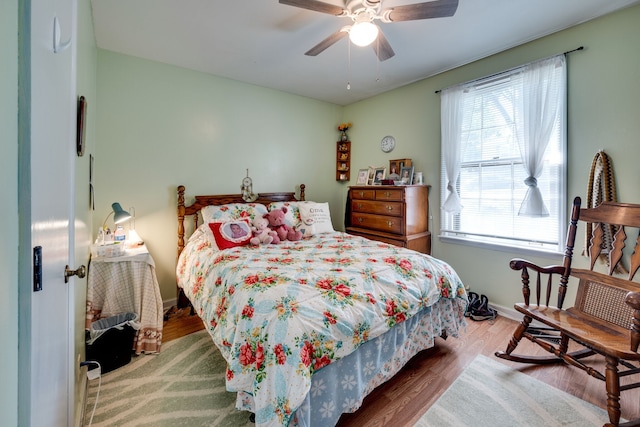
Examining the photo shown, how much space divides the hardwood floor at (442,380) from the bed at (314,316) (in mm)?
128

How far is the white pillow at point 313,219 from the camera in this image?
3176mm

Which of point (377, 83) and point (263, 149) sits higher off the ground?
point (377, 83)

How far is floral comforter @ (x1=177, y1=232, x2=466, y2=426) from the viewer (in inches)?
49.4

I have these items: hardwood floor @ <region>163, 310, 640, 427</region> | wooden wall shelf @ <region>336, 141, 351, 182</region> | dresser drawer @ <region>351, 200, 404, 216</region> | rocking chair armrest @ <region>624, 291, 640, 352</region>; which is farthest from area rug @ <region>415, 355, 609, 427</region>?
wooden wall shelf @ <region>336, 141, 351, 182</region>

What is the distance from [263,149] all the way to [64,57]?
266cm

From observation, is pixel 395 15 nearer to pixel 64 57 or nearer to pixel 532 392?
pixel 64 57

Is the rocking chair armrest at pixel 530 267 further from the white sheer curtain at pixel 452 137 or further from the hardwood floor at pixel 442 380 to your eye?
the white sheer curtain at pixel 452 137

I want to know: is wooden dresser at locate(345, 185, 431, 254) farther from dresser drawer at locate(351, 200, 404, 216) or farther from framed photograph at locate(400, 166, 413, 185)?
framed photograph at locate(400, 166, 413, 185)

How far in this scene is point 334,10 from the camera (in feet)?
5.68

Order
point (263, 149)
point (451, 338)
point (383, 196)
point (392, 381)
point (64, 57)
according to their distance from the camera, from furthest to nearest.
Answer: point (263, 149) < point (383, 196) < point (451, 338) < point (392, 381) < point (64, 57)

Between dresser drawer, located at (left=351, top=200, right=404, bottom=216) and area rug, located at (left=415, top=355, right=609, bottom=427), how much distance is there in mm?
1671

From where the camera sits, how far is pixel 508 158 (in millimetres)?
2703

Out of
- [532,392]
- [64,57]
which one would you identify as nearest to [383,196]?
[532,392]

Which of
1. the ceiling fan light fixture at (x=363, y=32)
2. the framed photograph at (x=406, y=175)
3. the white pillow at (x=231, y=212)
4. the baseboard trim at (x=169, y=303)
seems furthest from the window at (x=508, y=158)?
the baseboard trim at (x=169, y=303)
